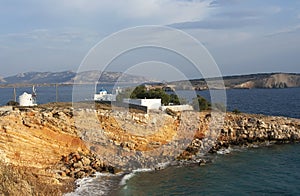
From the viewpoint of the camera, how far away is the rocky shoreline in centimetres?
2272

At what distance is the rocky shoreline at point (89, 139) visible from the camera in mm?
22719

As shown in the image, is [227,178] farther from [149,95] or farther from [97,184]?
[149,95]

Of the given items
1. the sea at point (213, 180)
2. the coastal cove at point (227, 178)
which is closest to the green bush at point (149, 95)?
the coastal cove at point (227, 178)

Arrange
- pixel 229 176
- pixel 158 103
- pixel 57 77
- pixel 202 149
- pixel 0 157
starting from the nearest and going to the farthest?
pixel 0 157 → pixel 229 176 → pixel 202 149 → pixel 158 103 → pixel 57 77

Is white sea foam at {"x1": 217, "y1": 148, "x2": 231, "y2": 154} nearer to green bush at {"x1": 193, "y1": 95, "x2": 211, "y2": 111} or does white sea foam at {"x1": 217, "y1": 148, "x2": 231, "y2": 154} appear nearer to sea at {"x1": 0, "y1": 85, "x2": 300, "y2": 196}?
sea at {"x1": 0, "y1": 85, "x2": 300, "y2": 196}

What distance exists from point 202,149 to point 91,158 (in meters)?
10.2

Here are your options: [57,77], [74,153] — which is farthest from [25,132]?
[57,77]

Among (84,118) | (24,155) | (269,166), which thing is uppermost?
(84,118)

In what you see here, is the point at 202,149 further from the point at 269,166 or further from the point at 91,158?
the point at 91,158

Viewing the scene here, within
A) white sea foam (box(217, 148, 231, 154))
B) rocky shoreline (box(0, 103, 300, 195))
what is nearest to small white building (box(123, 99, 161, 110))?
rocky shoreline (box(0, 103, 300, 195))

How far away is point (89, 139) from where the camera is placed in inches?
1061

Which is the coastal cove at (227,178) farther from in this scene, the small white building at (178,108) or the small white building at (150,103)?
the small white building at (150,103)

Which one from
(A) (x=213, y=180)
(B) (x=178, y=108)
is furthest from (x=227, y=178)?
(B) (x=178, y=108)

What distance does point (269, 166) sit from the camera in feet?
83.9
